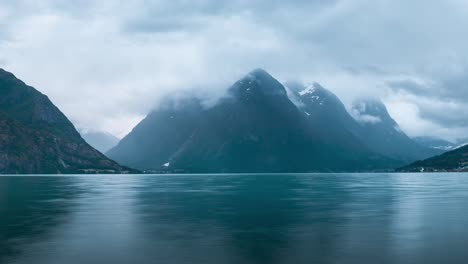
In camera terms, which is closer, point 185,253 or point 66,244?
point 185,253

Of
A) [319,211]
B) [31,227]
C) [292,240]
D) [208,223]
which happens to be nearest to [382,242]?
[292,240]

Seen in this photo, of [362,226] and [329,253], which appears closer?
[329,253]

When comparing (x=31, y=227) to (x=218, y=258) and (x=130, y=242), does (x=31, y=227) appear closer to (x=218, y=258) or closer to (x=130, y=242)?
(x=130, y=242)

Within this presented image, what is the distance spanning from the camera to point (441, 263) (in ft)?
131

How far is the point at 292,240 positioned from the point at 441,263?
1561 cm

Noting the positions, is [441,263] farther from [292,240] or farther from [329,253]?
[292,240]

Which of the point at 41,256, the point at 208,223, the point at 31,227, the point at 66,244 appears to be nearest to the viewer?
the point at 41,256

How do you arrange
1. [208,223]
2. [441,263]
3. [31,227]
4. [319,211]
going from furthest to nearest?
[319,211] < [208,223] < [31,227] < [441,263]

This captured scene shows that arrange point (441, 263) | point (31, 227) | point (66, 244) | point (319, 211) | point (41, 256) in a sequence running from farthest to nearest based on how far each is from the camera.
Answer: point (319, 211) < point (31, 227) < point (66, 244) < point (41, 256) < point (441, 263)

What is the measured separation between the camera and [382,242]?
165 feet

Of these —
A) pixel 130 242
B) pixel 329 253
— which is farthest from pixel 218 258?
pixel 130 242

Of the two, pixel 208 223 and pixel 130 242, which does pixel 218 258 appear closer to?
pixel 130 242

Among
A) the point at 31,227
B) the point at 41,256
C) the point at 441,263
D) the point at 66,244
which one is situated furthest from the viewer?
the point at 31,227

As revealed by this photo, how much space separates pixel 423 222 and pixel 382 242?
21.5m
